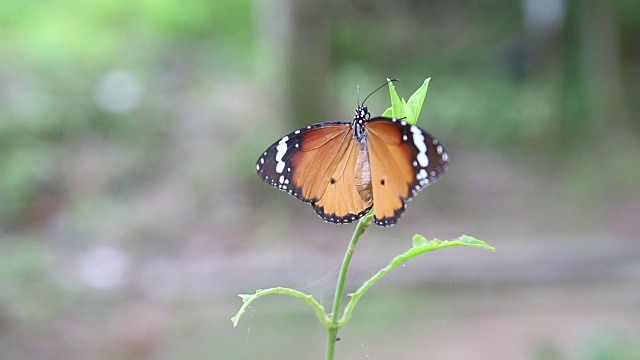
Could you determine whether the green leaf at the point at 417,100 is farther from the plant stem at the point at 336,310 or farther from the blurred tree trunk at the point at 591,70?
the blurred tree trunk at the point at 591,70

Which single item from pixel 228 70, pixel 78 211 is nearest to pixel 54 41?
pixel 228 70

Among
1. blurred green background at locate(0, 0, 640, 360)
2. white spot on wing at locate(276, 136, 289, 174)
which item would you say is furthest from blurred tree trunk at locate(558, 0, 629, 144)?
white spot on wing at locate(276, 136, 289, 174)

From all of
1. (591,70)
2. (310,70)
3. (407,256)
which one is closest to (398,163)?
(407,256)

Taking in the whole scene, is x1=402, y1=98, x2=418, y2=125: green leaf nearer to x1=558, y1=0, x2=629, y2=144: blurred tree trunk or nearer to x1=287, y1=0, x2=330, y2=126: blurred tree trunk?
x1=287, y1=0, x2=330, y2=126: blurred tree trunk

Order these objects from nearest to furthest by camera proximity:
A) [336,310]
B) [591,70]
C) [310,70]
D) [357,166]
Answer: [336,310] → [357,166] → [310,70] → [591,70]

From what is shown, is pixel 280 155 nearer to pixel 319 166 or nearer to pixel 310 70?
pixel 319 166

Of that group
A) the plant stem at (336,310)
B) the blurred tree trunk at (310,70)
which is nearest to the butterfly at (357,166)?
the plant stem at (336,310)
